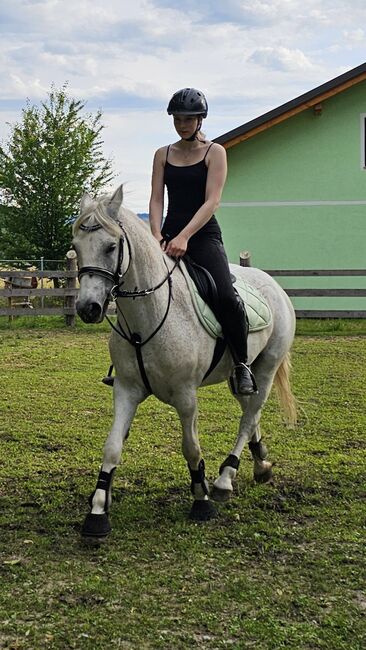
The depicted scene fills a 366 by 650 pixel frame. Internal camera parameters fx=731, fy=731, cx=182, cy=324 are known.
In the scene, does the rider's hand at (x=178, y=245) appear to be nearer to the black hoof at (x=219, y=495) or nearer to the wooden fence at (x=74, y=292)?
the black hoof at (x=219, y=495)

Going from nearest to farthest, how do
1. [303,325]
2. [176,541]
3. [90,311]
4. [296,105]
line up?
[90,311], [176,541], [303,325], [296,105]

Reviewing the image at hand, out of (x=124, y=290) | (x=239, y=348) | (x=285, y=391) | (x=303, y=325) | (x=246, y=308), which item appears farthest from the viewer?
(x=303, y=325)

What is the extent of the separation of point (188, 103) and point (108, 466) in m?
2.38

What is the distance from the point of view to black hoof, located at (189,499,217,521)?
4895 millimetres

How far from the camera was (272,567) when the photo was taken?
13.6ft

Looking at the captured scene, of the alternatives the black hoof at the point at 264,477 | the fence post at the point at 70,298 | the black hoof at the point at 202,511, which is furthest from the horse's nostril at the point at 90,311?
the fence post at the point at 70,298

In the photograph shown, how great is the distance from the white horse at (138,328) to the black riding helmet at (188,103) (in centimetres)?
82

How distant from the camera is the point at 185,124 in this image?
4828 mm

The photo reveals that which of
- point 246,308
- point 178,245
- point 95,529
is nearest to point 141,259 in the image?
point 178,245

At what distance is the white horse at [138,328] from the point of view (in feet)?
13.3

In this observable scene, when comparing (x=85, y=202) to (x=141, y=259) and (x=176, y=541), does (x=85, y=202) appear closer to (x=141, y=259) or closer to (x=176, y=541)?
(x=141, y=259)

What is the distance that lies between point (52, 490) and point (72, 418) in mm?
2392

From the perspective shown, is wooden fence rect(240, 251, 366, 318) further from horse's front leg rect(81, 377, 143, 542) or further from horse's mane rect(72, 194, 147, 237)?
horse's mane rect(72, 194, 147, 237)

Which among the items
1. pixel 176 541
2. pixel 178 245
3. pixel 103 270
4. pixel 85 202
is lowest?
pixel 176 541
